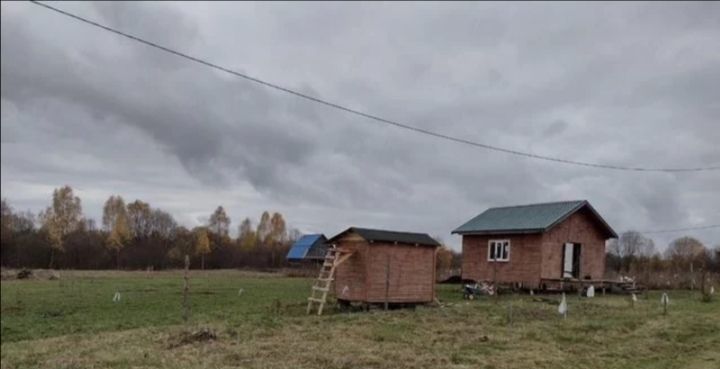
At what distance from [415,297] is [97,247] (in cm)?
1241

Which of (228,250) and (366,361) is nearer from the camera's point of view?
(366,361)

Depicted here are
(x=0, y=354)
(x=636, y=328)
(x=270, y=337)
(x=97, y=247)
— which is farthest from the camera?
(x=636, y=328)

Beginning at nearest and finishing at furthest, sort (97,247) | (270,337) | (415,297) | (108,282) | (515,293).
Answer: (97,247) → (270,337) → (415,297) → (515,293) → (108,282)

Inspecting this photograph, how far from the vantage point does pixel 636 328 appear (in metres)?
13.1

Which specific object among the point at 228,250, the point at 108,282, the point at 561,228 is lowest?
the point at 108,282

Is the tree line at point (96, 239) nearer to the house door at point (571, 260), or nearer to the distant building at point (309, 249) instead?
the distant building at point (309, 249)

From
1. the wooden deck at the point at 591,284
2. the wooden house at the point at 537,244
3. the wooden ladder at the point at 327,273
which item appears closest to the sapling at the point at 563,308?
the wooden ladder at the point at 327,273

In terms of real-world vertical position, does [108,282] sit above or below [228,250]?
below

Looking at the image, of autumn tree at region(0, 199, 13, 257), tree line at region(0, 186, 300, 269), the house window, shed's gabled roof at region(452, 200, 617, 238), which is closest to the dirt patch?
tree line at region(0, 186, 300, 269)

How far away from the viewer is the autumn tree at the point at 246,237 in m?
20.5

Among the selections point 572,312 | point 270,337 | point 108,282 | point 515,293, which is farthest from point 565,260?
point 108,282

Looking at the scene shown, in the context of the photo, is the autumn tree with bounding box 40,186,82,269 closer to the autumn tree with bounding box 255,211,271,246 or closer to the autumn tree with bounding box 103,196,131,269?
the autumn tree with bounding box 103,196,131,269

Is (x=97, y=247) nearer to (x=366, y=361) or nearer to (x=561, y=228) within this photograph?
(x=366, y=361)

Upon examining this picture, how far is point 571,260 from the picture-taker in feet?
88.7
